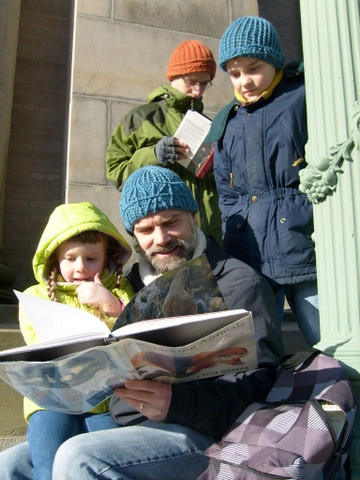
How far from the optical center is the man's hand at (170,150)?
352 cm

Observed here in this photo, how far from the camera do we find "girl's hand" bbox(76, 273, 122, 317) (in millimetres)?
2469

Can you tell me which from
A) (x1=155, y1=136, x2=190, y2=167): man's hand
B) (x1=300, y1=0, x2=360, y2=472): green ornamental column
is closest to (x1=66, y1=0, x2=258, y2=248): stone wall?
(x1=155, y1=136, x2=190, y2=167): man's hand

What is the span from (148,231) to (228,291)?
543 mm

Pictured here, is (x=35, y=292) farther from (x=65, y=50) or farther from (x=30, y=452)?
(x=65, y=50)

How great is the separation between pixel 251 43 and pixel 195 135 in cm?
74

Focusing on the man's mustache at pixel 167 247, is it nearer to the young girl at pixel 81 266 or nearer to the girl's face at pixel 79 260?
the young girl at pixel 81 266

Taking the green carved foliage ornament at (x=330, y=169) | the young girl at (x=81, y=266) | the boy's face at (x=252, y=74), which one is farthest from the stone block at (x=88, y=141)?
the green carved foliage ornament at (x=330, y=169)

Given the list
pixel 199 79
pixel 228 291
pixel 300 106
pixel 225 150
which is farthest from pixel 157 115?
pixel 228 291

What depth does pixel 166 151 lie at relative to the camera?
354cm

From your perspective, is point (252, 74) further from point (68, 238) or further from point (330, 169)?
point (68, 238)

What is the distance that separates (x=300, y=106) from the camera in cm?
287

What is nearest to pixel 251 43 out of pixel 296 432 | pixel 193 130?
pixel 193 130

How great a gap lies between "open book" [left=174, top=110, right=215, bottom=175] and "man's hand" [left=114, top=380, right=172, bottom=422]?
1.91 meters

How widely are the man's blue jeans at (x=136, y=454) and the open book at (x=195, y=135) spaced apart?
1.92 meters
